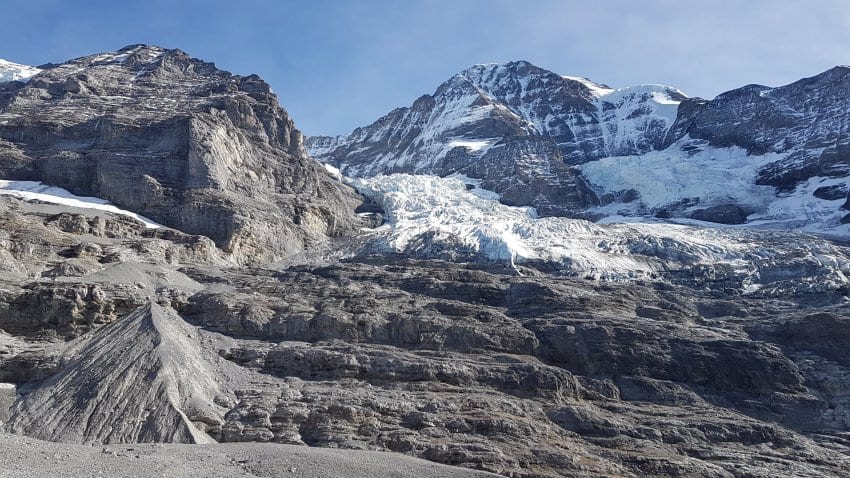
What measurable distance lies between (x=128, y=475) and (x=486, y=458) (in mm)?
19880

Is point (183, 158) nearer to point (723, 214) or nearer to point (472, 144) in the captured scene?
point (723, 214)

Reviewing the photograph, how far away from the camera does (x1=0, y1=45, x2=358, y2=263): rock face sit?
92.8 metres

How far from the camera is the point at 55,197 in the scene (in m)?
90.8

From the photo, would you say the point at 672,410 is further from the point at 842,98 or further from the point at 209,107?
the point at 842,98

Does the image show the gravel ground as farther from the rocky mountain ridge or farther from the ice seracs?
the ice seracs

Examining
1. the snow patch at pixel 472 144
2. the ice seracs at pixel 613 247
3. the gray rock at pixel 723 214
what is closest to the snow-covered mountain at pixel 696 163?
the gray rock at pixel 723 214

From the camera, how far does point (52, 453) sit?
37.8 meters

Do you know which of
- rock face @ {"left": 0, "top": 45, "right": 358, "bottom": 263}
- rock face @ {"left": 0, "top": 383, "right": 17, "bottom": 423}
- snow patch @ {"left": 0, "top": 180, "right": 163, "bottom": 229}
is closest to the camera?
rock face @ {"left": 0, "top": 383, "right": 17, "bottom": 423}

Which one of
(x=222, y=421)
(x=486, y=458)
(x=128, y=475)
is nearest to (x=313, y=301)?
(x=222, y=421)

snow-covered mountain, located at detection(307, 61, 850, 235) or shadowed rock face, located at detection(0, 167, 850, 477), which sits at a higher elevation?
snow-covered mountain, located at detection(307, 61, 850, 235)

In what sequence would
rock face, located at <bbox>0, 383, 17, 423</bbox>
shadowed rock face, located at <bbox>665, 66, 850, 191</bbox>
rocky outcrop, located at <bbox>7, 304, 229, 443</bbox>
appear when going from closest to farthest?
1. rocky outcrop, located at <bbox>7, 304, 229, 443</bbox>
2. rock face, located at <bbox>0, 383, 17, 423</bbox>
3. shadowed rock face, located at <bbox>665, 66, 850, 191</bbox>

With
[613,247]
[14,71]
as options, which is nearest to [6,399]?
[613,247]

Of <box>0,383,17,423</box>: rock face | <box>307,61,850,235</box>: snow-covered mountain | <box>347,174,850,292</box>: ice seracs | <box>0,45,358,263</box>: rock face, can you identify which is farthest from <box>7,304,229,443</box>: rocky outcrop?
<box>307,61,850,235</box>: snow-covered mountain

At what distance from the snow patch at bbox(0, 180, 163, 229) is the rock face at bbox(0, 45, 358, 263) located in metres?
1.65
